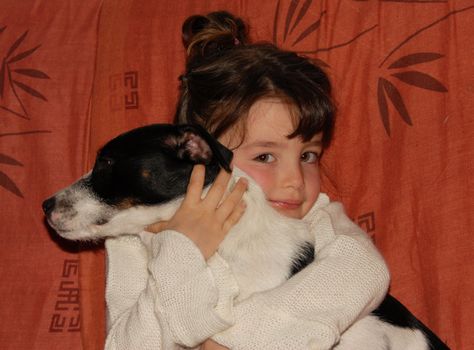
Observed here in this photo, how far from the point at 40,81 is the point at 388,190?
4.81 ft

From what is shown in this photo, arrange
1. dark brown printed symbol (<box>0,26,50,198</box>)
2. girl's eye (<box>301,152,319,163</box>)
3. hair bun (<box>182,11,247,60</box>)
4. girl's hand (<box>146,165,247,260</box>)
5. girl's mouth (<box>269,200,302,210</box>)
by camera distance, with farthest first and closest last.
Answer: dark brown printed symbol (<box>0,26,50,198</box>), hair bun (<box>182,11,247,60</box>), girl's eye (<box>301,152,319,163</box>), girl's mouth (<box>269,200,302,210</box>), girl's hand (<box>146,165,247,260</box>)

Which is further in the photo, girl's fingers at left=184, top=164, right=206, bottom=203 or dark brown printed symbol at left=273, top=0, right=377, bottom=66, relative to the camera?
dark brown printed symbol at left=273, top=0, right=377, bottom=66

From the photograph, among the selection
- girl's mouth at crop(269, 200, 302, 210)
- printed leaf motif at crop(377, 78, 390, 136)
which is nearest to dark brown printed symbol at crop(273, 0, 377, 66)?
printed leaf motif at crop(377, 78, 390, 136)

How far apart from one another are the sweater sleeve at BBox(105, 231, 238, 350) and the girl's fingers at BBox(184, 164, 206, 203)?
0.14 meters

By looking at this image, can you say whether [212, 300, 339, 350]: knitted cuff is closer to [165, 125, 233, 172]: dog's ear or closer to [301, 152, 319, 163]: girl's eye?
[165, 125, 233, 172]: dog's ear

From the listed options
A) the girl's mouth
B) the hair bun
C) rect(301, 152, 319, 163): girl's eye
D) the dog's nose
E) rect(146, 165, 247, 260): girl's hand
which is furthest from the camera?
the hair bun

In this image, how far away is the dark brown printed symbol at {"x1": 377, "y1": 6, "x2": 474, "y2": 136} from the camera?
2480 millimetres

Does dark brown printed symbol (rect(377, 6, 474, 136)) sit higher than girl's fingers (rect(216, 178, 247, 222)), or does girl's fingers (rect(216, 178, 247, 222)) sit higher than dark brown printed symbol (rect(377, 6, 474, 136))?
dark brown printed symbol (rect(377, 6, 474, 136))

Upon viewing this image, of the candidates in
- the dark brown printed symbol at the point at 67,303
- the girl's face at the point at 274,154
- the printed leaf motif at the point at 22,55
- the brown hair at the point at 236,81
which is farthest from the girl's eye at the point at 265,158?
the printed leaf motif at the point at 22,55

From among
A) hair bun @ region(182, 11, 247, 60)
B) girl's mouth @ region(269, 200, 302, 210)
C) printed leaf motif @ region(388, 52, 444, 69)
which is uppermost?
hair bun @ region(182, 11, 247, 60)

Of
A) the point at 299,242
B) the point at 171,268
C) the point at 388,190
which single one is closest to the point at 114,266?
the point at 171,268

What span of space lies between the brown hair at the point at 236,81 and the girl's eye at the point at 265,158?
0.12 metres

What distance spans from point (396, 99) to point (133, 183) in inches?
40.4

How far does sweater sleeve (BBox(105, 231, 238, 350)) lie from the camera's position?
1949 millimetres
